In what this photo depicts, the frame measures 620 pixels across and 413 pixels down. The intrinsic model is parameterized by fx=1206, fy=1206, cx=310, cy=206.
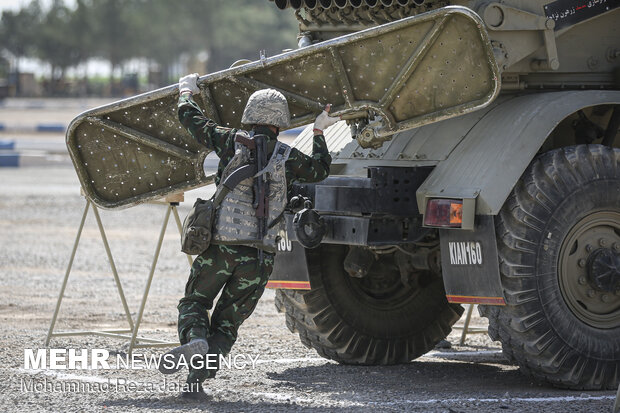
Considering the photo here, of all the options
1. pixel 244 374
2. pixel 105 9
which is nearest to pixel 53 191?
pixel 244 374

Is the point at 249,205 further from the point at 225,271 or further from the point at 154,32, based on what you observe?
the point at 154,32

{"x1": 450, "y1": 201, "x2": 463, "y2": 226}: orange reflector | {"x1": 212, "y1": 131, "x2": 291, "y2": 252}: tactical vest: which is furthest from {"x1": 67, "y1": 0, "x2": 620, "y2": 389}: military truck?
{"x1": 212, "y1": 131, "x2": 291, "y2": 252}: tactical vest

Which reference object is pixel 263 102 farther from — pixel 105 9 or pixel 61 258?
pixel 105 9

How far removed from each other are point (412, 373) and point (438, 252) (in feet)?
3.23

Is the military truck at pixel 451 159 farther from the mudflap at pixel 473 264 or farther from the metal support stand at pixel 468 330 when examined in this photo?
the metal support stand at pixel 468 330

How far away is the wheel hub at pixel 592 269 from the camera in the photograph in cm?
777

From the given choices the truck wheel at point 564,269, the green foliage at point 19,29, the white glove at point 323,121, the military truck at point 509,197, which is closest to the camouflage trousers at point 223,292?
the military truck at point 509,197

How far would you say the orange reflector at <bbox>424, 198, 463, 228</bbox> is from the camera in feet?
24.5

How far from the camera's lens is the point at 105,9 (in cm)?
9994

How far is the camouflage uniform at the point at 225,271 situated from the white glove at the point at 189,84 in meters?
0.26

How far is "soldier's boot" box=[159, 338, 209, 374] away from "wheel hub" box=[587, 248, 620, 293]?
2.55 metres

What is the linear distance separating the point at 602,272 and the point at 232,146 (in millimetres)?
2528

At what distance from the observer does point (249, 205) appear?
293 inches
